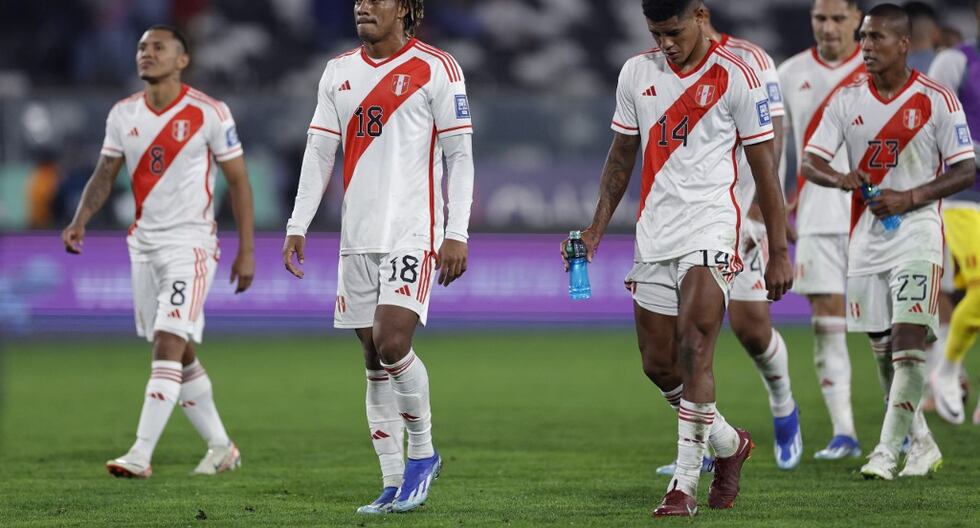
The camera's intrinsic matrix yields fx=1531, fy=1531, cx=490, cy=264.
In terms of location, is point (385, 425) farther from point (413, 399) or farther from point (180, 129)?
point (180, 129)

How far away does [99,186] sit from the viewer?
8.65 metres

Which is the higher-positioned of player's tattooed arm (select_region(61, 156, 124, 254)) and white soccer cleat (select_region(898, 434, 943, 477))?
player's tattooed arm (select_region(61, 156, 124, 254))

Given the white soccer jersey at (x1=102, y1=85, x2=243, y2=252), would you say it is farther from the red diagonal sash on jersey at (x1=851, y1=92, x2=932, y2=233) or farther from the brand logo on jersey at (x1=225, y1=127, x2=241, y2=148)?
the red diagonal sash on jersey at (x1=851, y1=92, x2=932, y2=233)

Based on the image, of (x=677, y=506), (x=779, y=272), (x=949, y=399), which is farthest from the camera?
(x=949, y=399)

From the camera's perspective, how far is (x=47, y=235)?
1655 cm

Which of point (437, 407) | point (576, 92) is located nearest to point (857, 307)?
point (437, 407)

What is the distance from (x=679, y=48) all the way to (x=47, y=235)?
Answer: 11.5 metres

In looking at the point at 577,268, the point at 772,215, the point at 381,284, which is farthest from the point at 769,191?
the point at 381,284

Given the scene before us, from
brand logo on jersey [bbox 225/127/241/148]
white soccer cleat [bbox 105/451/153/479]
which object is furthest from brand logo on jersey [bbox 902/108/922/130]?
white soccer cleat [bbox 105/451/153/479]

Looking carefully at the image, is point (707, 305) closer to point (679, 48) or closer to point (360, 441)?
point (679, 48)

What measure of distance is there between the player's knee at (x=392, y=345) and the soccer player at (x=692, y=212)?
820 millimetres

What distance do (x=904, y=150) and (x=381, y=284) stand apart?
9.40ft

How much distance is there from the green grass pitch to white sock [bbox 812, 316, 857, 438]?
36 centimetres

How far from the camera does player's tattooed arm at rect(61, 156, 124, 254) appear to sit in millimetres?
8492
